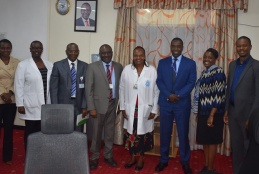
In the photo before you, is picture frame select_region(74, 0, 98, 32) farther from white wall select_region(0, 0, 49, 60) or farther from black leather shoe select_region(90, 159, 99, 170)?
black leather shoe select_region(90, 159, 99, 170)

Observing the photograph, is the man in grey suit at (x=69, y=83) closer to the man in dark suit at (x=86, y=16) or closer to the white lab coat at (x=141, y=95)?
the white lab coat at (x=141, y=95)

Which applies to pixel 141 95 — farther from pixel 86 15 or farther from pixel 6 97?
pixel 86 15

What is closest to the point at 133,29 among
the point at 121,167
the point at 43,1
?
the point at 43,1

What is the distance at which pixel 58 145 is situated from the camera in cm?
206

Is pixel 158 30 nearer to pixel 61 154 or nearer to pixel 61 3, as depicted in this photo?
pixel 61 3

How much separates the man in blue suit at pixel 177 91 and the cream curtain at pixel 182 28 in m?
1.05

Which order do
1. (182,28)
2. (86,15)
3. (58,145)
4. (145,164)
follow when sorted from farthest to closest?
(86,15) → (182,28) → (145,164) → (58,145)

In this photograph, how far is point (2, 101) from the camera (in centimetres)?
356

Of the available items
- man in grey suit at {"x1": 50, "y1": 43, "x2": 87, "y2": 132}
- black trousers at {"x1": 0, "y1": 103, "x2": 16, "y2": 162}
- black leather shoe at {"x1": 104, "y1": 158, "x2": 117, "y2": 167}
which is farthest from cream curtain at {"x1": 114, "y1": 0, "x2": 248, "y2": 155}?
black trousers at {"x1": 0, "y1": 103, "x2": 16, "y2": 162}

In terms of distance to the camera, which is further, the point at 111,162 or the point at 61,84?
the point at 111,162

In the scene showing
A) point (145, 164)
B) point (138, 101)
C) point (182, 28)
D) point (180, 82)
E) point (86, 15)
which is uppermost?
point (86, 15)

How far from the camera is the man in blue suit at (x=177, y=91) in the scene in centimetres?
344

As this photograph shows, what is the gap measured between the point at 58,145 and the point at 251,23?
3513mm

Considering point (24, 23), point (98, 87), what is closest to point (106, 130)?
point (98, 87)
